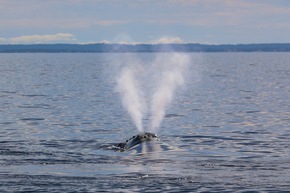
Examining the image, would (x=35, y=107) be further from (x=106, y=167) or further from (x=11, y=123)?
(x=106, y=167)

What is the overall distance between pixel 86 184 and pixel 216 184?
477 centimetres

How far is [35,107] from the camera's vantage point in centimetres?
6450

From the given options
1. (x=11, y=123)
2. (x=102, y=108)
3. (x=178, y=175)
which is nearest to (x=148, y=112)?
(x=102, y=108)

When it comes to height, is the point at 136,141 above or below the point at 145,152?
above

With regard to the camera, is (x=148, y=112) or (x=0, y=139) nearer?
(x=0, y=139)

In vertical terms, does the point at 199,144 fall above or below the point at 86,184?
above

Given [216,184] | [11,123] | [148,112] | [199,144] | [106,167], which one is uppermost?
[148,112]

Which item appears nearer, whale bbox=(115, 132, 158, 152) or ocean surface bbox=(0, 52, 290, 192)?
ocean surface bbox=(0, 52, 290, 192)

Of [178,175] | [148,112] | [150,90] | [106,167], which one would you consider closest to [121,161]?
[106,167]

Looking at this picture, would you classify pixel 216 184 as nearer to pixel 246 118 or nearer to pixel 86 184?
pixel 86 184

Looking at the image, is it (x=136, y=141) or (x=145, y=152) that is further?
(x=136, y=141)

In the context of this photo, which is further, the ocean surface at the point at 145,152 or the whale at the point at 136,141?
the whale at the point at 136,141

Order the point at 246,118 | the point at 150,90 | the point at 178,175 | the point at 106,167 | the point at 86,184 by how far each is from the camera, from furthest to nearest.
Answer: the point at 150,90
the point at 246,118
the point at 106,167
the point at 178,175
the point at 86,184

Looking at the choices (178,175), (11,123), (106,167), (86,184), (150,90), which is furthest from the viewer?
(150,90)
